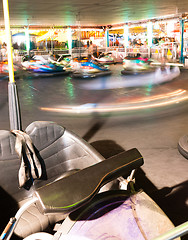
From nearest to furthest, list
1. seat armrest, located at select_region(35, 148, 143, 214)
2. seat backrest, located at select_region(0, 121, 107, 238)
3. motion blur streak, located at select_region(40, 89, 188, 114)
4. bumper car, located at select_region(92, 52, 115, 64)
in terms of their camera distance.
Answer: seat armrest, located at select_region(35, 148, 143, 214) < seat backrest, located at select_region(0, 121, 107, 238) < motion blur streak, located at select_region(40, 89, 188, 114) < bumper car, located at select_region(92, 52, 115, 64)

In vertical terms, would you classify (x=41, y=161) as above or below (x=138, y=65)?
below

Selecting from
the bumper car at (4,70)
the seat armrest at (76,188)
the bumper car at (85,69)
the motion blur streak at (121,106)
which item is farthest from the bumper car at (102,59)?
the seat armrest at (76,188)

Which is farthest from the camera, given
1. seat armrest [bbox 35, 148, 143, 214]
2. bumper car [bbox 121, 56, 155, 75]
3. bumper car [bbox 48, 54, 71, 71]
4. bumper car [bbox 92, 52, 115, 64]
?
bumper car [bbox 92, 52, 115, 64]

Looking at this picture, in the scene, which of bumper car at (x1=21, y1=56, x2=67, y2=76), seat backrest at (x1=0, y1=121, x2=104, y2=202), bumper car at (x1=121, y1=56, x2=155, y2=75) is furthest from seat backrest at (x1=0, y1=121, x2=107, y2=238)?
bumper car at (x1=121, y1=56, x2=155, y2=75)

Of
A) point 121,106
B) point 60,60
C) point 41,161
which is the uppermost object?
point 60,60

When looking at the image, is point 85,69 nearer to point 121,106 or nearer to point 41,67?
point 41,67

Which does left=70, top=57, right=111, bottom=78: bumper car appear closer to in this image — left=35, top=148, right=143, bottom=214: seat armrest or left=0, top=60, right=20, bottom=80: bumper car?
left=0, top=60, right=20, bottom=80: bumper car

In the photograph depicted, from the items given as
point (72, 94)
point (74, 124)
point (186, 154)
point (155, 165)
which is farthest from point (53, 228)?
point (72, 94)

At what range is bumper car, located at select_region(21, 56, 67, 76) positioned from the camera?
9.29 meters

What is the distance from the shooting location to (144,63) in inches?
364

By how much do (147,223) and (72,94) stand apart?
544 centimetres

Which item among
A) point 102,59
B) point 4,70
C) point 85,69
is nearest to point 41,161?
point 85,69

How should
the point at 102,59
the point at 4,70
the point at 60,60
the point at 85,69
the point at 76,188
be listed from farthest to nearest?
the point at 102,59, the point at 60,60, the point at 4,70, the point at 85,69, the point at 76,188

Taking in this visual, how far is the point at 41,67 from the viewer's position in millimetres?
9305
